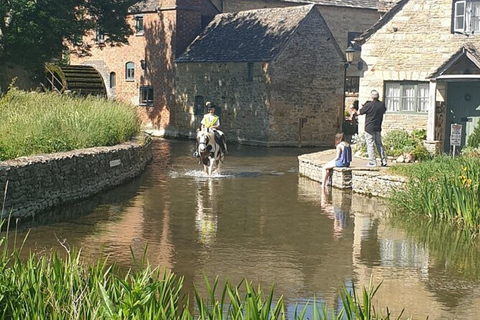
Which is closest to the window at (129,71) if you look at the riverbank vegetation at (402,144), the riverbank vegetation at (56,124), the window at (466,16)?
the riverbank vegetation at (56,124)

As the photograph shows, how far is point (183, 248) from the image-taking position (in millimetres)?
12039

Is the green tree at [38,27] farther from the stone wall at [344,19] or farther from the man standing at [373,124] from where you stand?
the stone wall at [344,19]

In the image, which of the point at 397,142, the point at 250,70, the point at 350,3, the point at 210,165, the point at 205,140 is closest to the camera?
the point at 205,140

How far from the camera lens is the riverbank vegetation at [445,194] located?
13.3 metres

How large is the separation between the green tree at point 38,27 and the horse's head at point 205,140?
32.4 feet

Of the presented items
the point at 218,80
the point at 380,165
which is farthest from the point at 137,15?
A: the point at 380,165

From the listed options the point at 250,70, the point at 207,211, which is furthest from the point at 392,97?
the point at 250,70

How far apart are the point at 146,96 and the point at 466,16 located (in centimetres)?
2150

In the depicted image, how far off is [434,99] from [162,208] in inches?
412

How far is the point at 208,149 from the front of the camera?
2130 centimetres

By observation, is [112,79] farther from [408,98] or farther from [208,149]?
[208,149]

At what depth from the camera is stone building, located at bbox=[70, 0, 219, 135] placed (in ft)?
127

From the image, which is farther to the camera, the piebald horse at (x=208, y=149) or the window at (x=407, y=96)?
the window at (x=407, y=96)

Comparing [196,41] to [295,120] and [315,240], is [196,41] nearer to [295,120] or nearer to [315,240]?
[295,120]
